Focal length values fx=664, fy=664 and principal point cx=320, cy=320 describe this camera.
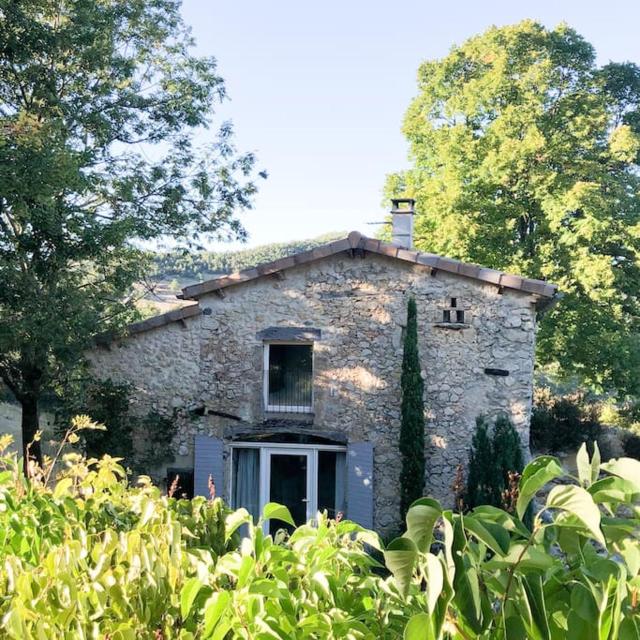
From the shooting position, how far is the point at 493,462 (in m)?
10.4

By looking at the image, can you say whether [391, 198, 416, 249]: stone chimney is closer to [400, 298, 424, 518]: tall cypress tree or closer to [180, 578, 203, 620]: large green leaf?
[400, 298, 424, 518]: tall cypress tree

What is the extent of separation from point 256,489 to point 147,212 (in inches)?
260

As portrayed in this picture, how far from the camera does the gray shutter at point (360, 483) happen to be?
10.8m

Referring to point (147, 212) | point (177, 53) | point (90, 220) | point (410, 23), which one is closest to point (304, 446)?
point (90, 220)

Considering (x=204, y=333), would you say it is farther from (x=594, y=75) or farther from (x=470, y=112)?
(x=594, y=75)

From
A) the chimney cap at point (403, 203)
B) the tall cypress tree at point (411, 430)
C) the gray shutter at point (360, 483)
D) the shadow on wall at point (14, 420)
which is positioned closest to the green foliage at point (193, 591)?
the tall cypress tree at point (411, 430)

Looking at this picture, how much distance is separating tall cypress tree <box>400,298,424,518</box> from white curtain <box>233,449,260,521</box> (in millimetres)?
2496

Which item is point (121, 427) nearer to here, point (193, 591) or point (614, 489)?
point (193, 591)

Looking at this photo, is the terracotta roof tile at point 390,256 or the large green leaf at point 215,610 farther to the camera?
the terracotta roof tile at point 390,256

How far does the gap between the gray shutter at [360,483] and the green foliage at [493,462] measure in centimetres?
158

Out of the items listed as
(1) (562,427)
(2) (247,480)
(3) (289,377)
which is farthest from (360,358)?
(1) (562,427)

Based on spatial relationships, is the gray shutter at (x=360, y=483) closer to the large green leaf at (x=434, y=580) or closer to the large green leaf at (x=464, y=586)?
the large green leaf at (x=464, y=586)

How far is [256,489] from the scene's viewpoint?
11.4 m

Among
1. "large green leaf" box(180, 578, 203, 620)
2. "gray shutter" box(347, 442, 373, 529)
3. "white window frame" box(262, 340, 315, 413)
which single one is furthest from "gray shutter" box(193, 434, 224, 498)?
"large green leaf" box(180, 578, 203, 620)
